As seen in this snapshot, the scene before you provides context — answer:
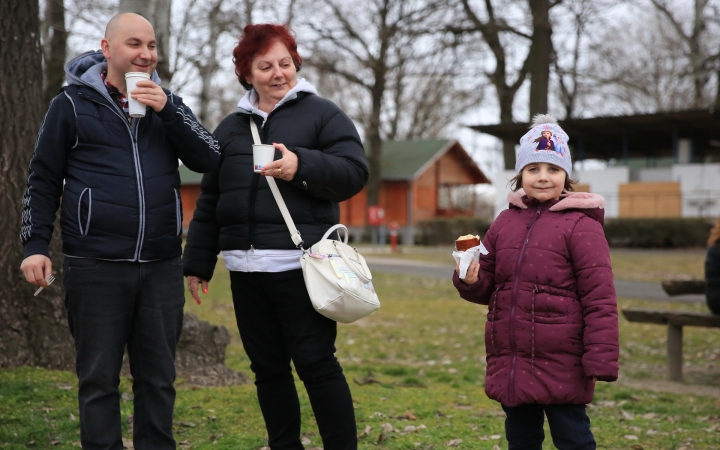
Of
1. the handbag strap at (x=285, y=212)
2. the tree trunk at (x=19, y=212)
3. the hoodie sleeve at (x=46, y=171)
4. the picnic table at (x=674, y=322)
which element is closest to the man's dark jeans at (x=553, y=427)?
the handbag strap at (x=285, y=212)

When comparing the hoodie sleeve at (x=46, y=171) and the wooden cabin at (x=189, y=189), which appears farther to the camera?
the wooden cabin at (x=189, y=189)

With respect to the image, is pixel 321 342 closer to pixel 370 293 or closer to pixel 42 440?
pixel 370 293

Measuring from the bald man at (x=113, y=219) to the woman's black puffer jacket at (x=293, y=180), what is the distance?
0.79 ft

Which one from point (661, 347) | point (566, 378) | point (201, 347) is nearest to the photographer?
point (566, 378)

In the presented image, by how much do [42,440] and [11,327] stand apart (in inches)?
45.4

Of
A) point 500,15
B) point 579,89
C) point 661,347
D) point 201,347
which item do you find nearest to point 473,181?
point 579,89

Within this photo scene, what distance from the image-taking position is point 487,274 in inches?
131

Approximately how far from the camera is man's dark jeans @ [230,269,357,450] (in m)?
3.42

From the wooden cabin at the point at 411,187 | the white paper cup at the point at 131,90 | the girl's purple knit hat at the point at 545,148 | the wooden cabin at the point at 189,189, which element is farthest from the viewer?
the wooden cabin at the point at 189,189

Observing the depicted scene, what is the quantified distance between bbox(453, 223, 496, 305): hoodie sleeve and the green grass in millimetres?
1273

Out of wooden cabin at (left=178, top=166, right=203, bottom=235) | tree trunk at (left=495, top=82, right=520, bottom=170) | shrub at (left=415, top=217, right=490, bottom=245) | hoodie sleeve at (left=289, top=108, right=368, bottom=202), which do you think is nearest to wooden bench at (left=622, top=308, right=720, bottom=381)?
hoodie sleeve at (left=289, top=108, right=368, bottom=202)

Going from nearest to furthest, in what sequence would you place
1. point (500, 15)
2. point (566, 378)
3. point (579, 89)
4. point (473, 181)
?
point (566, 378)
point (500, 15)
point (579, 89)
point (473, 181)

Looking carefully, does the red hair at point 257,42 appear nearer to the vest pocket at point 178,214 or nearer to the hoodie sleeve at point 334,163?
the hoodie sleeve at point 334,163

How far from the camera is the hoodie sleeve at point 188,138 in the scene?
10.6 ft
